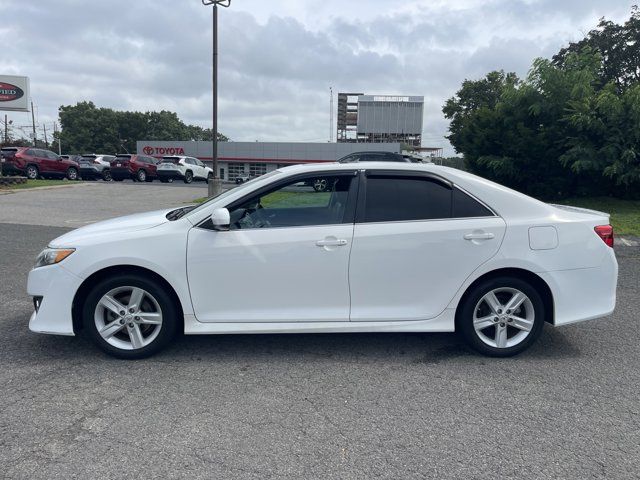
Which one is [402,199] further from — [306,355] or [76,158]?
[76,158]

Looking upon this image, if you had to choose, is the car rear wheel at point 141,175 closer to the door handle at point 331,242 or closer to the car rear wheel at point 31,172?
the car rear wheel at point 31,172

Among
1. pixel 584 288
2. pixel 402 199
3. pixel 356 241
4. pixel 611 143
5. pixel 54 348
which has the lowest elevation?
pixel 54 348

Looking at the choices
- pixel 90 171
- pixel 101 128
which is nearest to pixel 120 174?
pixel 90 171

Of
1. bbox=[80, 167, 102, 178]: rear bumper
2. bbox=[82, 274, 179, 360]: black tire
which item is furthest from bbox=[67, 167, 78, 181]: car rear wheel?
bbox=[82, 274, 179, 360]: black tire

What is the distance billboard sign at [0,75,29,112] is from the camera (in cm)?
2411

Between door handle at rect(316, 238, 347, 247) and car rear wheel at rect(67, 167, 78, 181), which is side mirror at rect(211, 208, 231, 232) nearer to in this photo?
door handle at rect(316, 238, 347, 247)

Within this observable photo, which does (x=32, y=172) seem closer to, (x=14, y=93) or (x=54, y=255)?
(x=14, y=93)

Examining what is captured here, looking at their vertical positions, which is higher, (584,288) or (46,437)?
(584,288)

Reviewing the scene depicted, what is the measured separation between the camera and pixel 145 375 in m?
3.70

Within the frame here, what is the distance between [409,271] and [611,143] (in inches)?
454

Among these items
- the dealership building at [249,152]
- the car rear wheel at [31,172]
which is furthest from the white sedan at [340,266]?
the dealership building at [249,152]

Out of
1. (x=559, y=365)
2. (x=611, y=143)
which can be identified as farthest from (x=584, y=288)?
(x=611, y=143)

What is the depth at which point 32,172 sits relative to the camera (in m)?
26.2

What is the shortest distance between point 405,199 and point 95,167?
1189 inches
